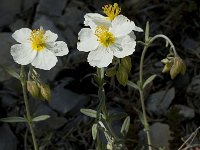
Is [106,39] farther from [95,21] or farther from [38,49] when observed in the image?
[38,49]

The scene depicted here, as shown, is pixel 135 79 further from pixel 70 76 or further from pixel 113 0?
pixel 113 0

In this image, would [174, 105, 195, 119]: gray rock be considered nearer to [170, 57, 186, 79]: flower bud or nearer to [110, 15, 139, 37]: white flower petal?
[170, 57, 186, 79]: flower bud

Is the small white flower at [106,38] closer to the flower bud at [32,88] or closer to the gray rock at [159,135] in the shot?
the flower bud at [32,88]

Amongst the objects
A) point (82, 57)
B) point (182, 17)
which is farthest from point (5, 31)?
point (182, 17)

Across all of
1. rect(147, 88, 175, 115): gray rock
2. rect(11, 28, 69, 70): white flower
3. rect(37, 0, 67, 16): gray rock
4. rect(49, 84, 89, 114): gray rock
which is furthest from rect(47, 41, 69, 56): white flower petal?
rect(37, 0, 67, 16): gray rock

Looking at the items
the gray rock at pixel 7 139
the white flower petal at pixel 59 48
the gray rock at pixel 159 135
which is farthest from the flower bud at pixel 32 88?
the gray rock at pixel 159 135
